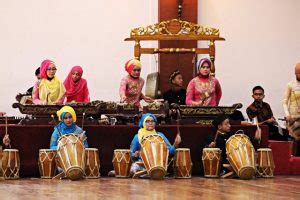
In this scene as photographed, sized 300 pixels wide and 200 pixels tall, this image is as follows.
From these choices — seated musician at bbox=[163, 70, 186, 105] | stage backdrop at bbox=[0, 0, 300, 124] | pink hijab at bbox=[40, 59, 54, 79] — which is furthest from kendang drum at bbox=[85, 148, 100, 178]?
stage backdrop at bbox=[0, 0, 300, 124]

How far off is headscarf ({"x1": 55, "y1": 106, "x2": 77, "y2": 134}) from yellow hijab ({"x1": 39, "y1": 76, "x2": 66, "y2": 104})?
766mm

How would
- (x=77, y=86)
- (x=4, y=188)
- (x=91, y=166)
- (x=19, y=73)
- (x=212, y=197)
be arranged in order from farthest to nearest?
1. (x=19, y=73)
2. (x=77, y=86)
3. (x=91, y=166)
4. (x=4, y=188)
5. (x=212, y=197)

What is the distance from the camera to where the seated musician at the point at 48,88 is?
1221 centimetres

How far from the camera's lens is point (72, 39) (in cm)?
1508

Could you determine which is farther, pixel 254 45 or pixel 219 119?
pixel 254 45

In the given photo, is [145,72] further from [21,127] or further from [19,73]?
[21,127]

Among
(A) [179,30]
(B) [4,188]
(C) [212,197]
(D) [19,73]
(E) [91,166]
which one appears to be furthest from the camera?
(D) [19,73]

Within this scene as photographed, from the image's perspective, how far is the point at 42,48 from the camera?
1503cm

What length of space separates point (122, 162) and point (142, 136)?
38 centimetres

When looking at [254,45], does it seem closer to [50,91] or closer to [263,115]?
[263,115]

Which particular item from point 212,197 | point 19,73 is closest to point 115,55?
point 19,73

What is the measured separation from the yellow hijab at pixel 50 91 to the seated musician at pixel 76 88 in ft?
0.99

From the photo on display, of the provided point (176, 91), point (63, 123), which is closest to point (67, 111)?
point (63, 123)

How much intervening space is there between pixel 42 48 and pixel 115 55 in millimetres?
1118
